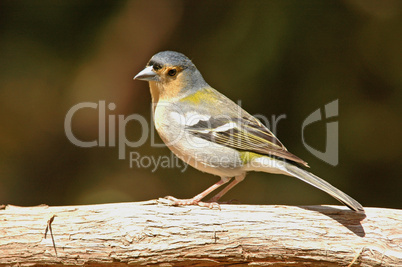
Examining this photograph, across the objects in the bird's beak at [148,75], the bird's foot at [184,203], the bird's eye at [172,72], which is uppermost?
the bird's eye at [172,72]

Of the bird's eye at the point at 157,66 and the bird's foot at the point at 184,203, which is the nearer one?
the bird's foot at the point at 184,203

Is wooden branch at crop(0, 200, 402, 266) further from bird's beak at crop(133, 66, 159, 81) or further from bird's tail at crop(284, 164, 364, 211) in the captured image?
bird's beak at crop(133, 66, 159, 81)

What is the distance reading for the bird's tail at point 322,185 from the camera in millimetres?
3205

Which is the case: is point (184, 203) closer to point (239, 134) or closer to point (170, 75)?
point (239, 134)

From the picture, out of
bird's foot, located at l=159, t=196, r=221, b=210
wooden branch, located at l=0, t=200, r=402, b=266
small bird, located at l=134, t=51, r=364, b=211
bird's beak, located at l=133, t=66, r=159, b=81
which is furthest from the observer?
bird's beak, located at l=133, t=66, r=159, b=81

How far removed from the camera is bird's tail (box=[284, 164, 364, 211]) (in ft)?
10.5

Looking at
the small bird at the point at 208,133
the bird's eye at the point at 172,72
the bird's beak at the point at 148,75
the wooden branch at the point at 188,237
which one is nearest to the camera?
the wooden branch at the point at 188,237

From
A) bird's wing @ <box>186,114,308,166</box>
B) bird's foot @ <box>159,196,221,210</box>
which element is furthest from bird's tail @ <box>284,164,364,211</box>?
bird's foot @ <box>159,196,221,210</box>

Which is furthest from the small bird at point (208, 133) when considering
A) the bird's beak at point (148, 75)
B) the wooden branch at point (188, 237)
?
the wooden branch at point (188, 237)

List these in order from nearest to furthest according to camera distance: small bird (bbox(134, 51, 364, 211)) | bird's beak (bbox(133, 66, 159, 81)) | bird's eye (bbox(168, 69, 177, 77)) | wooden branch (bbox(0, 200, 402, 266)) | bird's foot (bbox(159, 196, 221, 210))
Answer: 1. wooden branch (bbox(0, 200, 402, 266))
2. bird's foot (bbox(159, 196, 221, 210))
3. small bird (bbox(134, 51, 364, 211))
4. bird's beak (bbox(133, 66, 159, 81))
5. bird's eye (bbox(168, 69, 177, 77))

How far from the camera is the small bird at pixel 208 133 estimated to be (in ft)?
12.1

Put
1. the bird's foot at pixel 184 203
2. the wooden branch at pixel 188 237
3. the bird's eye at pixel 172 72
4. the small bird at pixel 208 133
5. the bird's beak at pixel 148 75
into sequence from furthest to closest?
the bird's eye at pixel 172 72 → the bird's beak at pixel 148 75 → the small bird at pixel 208 133 → the bird's foot at pixel 184 203 → the wooden branch at pixel 188 237

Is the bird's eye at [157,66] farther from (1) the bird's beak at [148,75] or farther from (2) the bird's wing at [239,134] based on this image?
(2) the bird's wing at [239,134]

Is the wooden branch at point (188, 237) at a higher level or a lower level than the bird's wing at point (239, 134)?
lower
